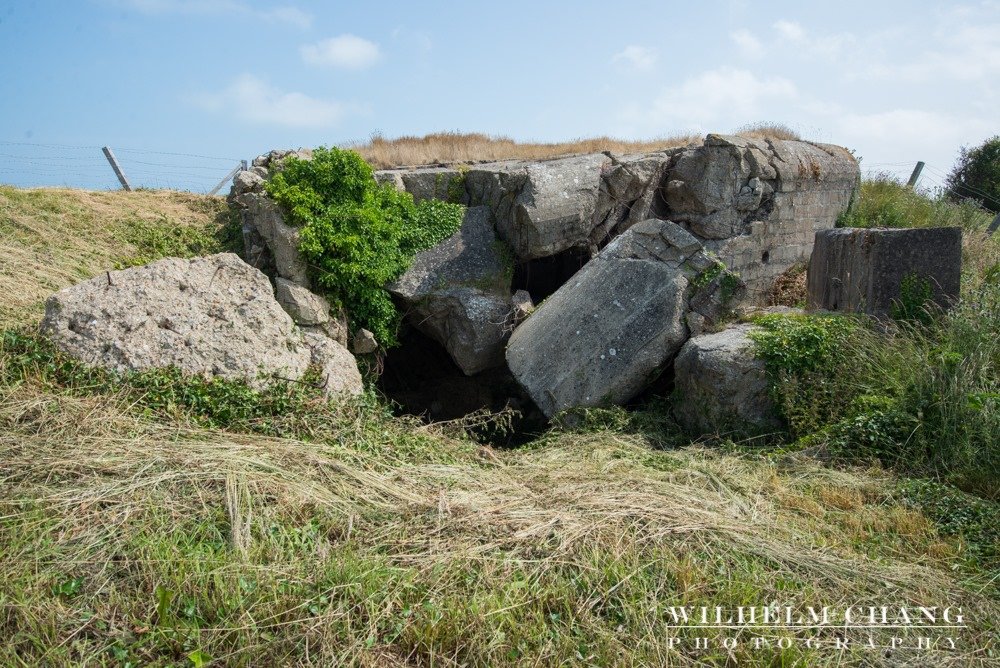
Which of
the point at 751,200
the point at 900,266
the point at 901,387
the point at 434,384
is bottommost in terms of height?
the point at 434,384

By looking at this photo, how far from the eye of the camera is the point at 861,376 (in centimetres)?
595

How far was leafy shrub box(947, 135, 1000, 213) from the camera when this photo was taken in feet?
51.3

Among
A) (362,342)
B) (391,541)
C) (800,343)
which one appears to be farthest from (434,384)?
(391,541)

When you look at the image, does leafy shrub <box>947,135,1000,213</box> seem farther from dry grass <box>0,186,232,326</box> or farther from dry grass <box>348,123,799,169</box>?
dry grass <box>0,186,232,326</box>

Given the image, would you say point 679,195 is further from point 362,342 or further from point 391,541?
point 391,541

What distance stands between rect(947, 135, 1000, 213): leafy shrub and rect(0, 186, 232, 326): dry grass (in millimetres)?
15431

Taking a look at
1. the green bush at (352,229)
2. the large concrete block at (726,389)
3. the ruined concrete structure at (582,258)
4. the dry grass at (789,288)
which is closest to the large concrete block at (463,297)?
the ruined concrete structure at (582,258)

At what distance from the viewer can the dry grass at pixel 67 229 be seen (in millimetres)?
6840

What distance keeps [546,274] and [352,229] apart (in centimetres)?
303

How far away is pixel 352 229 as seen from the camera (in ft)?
25.3

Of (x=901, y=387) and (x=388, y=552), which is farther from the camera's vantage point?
(x=901, y=387)

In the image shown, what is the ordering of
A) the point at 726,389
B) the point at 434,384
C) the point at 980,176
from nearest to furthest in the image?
the point at 726,389 < the point at 434,384 < the point at 980,176

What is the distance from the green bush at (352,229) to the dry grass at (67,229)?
2.16m

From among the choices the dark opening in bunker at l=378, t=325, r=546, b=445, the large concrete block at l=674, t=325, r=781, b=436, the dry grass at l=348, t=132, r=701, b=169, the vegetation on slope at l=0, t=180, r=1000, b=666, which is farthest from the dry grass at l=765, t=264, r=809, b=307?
the vegetation on slope at l=0, t=180, r=1000, b=666
